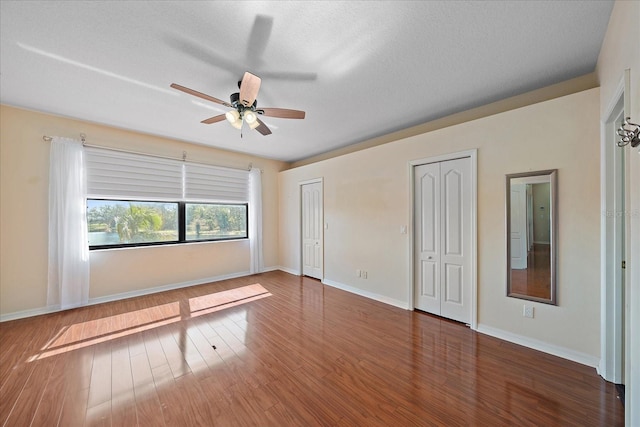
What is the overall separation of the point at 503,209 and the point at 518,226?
8.8 inches

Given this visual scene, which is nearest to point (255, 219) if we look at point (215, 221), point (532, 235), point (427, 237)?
point (215, 221)

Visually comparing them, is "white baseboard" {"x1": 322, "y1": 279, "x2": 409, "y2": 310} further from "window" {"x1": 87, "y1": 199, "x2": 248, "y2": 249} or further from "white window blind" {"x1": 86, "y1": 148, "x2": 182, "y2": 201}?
"white window blind" {"x1": 86, "y1": 148, "x2": 182, "y2": 201}

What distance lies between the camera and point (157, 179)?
411 centimetres

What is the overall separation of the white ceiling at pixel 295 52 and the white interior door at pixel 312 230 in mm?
2123

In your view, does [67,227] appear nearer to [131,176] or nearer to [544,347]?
[131,176]

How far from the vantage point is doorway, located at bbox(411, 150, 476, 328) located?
2.83 metres

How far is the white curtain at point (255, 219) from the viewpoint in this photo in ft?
17.2

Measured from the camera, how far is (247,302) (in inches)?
144

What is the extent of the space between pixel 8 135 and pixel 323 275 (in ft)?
16.4

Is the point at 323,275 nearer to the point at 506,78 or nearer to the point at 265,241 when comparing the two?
the point at 265,241

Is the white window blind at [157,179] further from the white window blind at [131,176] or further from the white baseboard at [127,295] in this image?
the white baseboard at [127,295]

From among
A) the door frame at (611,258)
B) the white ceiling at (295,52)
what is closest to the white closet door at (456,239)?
the white ceiling at (295,52)

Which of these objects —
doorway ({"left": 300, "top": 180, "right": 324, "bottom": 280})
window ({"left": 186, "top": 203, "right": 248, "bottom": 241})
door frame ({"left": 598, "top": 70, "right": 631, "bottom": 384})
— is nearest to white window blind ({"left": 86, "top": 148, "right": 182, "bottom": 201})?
window ({"left": 186, "top": 203, "right": 248, "bottom": 241})

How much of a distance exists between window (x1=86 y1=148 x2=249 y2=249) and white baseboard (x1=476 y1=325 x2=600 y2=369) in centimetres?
468
